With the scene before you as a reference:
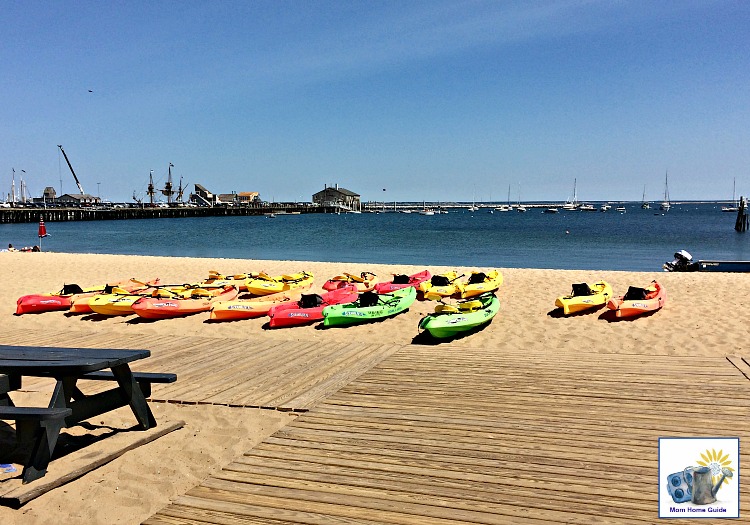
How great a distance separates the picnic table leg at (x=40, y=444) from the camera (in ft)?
14.2

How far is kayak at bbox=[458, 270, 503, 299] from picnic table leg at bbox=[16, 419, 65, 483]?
11.9m

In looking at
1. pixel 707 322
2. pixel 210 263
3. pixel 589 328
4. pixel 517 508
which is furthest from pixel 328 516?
pixel 210 263

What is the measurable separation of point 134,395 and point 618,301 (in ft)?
35.5

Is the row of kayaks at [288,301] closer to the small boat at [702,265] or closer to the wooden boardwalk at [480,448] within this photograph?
the wooden boardwalk at [480,448]

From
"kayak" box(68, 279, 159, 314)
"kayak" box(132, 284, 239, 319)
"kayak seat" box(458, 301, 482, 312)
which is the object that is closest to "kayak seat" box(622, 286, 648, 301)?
"kayak seat" box(458, 301, 482, 312)

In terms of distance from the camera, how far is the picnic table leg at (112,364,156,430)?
510 centimetres

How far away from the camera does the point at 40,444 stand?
14.3ft

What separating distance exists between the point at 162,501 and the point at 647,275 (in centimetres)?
1960

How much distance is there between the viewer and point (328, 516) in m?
3.56

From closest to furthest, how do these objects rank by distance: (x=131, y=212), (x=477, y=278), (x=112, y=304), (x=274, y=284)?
(x=112, y=304)
(x=274, y=284)
(x=477, y=278)
(x=131, y=212)

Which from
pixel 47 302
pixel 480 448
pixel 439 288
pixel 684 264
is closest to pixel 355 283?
pixel 439 288

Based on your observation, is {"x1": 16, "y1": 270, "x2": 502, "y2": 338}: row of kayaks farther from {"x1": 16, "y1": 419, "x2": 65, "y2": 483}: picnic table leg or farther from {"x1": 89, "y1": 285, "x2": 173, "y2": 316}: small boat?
{"x1": 16, "y1": 419, "x2": 65, "y2": 483}: picnic table leg

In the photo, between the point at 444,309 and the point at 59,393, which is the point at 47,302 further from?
the point at 59,393

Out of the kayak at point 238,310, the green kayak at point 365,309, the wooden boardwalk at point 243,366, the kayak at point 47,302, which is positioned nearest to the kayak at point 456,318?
the green kayak at point 365,309
